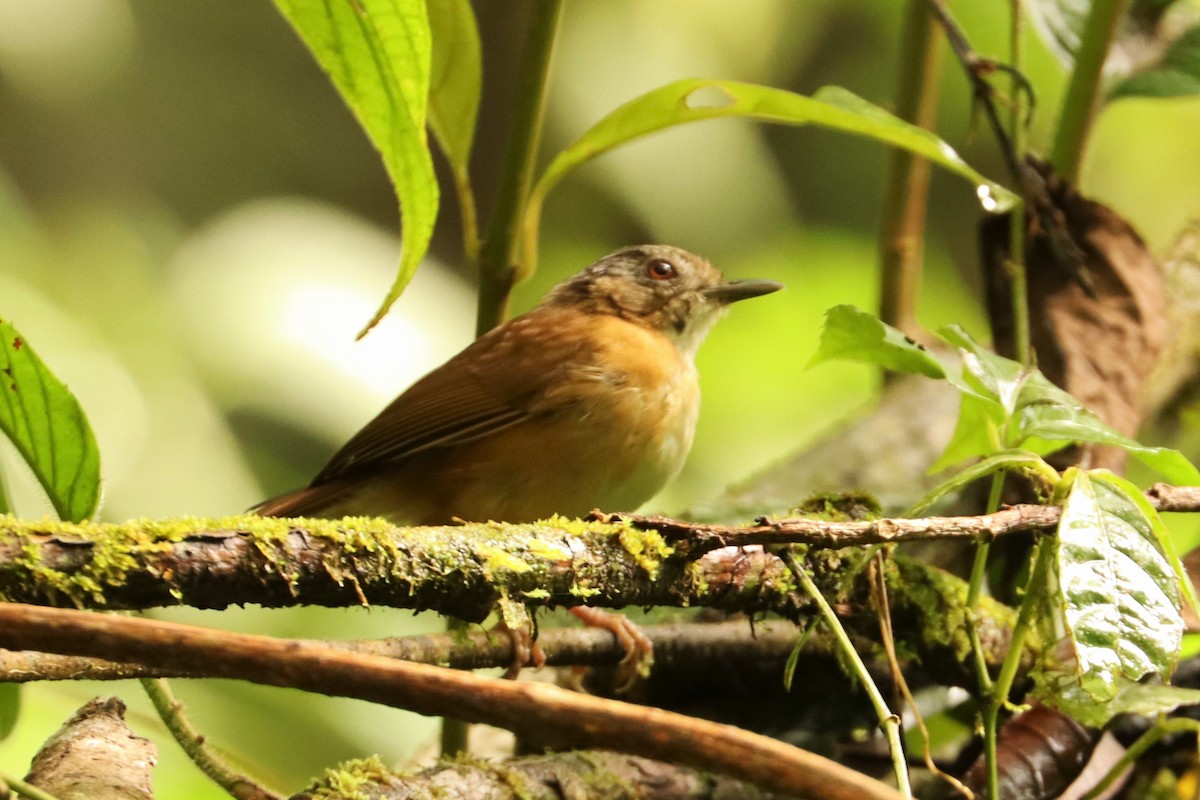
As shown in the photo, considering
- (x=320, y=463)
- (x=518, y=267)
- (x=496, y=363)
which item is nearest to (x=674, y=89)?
(x=518, y=267)

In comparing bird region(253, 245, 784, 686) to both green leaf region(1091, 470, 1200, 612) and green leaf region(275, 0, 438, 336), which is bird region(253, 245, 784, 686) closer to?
green leaf region(275, 0, 438, 336)

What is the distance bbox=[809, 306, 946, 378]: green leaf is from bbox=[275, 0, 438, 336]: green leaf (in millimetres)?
665

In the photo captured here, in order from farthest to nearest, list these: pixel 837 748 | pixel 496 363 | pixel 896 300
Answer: pixel 896 300
pixel 496 363
pixel 837 748

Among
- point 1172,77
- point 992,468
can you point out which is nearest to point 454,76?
point 992,468

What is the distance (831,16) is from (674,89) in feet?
15.8

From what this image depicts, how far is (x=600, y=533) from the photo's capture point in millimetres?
Answer: 1469

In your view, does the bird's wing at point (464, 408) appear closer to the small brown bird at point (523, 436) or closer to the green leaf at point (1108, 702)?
the small brown bird at point (523, 436)

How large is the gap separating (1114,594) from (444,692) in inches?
34.9

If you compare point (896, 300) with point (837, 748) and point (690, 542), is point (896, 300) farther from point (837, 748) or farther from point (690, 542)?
point (690, 542)

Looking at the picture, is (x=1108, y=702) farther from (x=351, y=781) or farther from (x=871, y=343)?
(x=351, y=781)

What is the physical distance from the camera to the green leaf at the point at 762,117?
2.00 metres

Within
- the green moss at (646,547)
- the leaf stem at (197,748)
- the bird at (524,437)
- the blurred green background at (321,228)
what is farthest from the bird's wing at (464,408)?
the green moss at (646,547)

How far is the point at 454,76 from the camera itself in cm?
224

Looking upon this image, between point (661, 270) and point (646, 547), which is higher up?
point (661, 270)
